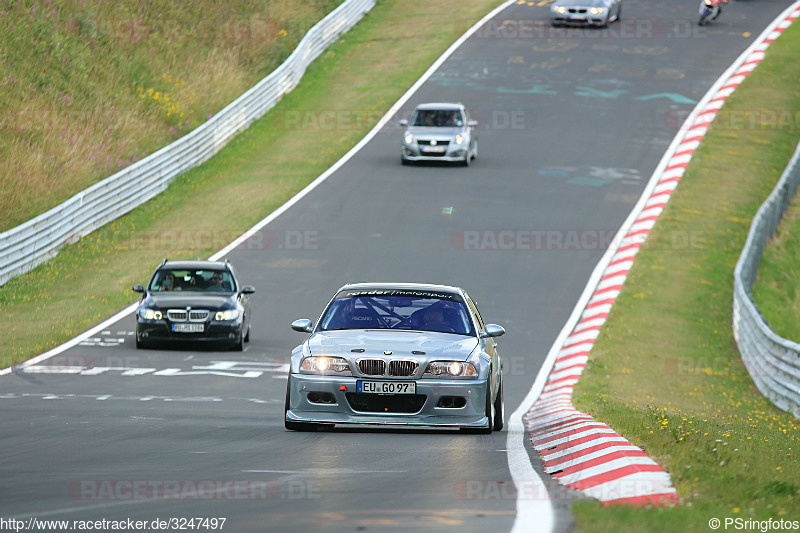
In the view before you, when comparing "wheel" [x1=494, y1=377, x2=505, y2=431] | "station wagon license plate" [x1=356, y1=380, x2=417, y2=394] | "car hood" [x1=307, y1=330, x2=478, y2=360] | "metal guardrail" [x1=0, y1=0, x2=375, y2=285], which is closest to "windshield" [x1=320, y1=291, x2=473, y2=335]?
"car hood" [x1=307, y1=330, x2=478, y2=360]

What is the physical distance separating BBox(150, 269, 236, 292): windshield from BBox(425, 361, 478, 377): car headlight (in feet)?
35.2

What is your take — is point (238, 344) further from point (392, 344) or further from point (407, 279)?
point (392, 344)

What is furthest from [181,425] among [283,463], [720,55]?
[720,55]

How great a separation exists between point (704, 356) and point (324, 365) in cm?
1207

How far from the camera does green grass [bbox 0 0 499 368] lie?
2423 centimetres

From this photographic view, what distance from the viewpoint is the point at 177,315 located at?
2052 centimetres

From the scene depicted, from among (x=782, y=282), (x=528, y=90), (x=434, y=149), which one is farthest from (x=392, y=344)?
(x=528, y=90)

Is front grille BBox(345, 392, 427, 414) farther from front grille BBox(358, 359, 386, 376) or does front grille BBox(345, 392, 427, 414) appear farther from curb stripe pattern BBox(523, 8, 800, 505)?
curb stripe pattern BBox(523, 8, 800, 505)

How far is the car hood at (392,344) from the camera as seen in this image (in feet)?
37.0

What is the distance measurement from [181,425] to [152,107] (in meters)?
28.9

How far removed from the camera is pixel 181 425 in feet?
39.3

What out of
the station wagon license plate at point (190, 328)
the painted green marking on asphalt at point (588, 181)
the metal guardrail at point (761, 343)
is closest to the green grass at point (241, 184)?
the station wagon license plate at point (190, 328)

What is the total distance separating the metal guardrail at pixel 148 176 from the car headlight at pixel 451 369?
16.4m

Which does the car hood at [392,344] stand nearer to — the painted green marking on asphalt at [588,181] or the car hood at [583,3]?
the painted green marking on asphalt at [588,181]
